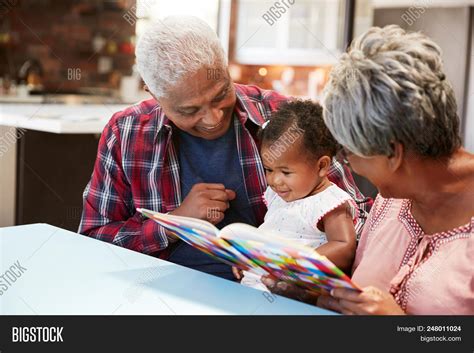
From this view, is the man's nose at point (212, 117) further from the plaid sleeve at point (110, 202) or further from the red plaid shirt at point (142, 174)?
the plaid sleeve at point (110, 202)

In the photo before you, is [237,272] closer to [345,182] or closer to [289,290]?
[289,290]

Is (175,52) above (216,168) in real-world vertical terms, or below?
above

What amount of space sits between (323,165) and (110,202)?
0.67m

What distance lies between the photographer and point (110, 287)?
1632mm

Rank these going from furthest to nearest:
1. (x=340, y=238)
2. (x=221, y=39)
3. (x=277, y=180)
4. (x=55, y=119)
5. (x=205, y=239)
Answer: (x=221, y=39)
(x=55, y=119)
(x=277, y=180)
(x=340, y=238)
(x=205, y=239)

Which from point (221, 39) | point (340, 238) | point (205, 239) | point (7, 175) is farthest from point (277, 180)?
point (221, 39)

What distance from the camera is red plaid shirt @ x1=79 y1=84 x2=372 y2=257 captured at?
2.22 m

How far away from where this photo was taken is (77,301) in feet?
5.07

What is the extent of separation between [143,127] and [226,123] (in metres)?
0.25

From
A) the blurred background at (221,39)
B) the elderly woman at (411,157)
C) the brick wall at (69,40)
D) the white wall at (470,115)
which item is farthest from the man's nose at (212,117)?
the brick wall at (69,40)

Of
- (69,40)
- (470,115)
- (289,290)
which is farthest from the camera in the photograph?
(69,40)

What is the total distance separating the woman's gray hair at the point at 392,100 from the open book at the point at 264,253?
0.82 feet

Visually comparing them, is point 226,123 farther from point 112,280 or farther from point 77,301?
point 77,301

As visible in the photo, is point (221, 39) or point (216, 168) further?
point (221, 39)
